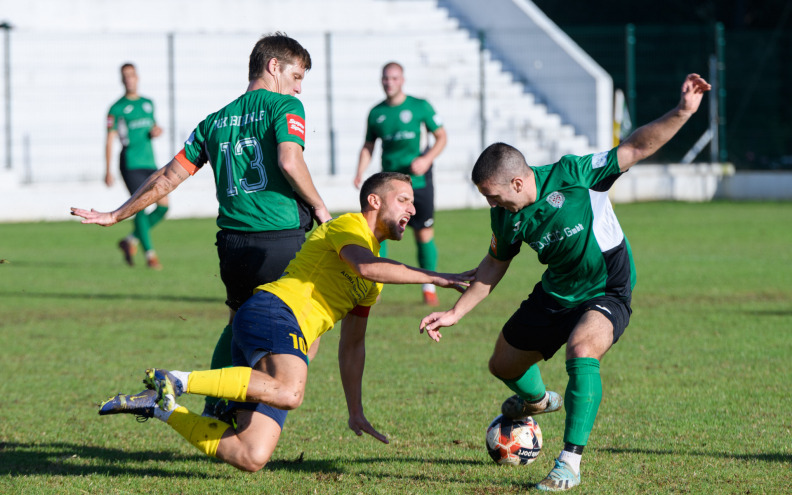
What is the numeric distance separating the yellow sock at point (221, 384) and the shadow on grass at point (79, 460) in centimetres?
66

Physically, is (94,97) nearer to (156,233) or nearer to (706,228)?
(156,233)

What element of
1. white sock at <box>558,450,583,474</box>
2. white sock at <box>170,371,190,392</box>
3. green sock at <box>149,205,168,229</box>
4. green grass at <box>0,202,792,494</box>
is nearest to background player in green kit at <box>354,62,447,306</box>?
green grass at <box>0,202,792,494</box>

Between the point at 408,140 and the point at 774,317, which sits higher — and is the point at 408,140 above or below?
above

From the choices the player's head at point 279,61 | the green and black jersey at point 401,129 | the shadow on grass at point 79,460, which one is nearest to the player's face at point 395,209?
the player's head at point 279,61

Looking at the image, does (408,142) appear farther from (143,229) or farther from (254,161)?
(254,161)

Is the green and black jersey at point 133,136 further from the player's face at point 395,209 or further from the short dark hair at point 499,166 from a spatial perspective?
the short dark hair at point 499,166

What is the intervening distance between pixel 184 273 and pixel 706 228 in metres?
9.62

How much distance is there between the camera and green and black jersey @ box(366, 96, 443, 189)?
11.0 m

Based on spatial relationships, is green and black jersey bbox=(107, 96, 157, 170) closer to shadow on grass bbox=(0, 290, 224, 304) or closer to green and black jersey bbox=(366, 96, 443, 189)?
shadow on grass bbox=(0, 290, 224, 304)

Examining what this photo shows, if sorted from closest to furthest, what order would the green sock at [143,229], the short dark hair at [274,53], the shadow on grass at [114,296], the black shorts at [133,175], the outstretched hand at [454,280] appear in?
the outstretched hand at [454,280] → the short dark hair at [274,53] → the shadow on grass at [114,296] → the green sock at [143,229] → the black shorts at [133,175]

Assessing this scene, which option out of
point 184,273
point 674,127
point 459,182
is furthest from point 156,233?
point 674,127

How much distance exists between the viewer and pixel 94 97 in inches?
998

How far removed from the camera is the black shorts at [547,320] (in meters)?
5.02

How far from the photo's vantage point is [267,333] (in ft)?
15.7
